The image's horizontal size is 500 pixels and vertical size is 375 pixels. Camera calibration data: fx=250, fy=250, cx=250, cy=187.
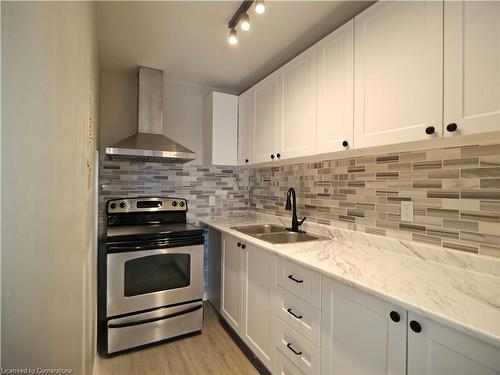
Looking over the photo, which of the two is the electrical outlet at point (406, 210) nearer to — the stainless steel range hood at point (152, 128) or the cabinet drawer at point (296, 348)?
the cabinet drawer at point (296, 348)

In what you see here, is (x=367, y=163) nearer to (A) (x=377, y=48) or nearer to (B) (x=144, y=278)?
(A) (x=377, y=48)

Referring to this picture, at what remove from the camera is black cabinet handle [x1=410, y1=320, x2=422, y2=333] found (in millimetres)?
837

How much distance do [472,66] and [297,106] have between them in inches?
41.0

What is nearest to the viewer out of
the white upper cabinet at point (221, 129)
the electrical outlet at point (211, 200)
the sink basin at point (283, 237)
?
the sink basin at point (283, 237)

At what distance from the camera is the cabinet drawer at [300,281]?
1242 millimetres

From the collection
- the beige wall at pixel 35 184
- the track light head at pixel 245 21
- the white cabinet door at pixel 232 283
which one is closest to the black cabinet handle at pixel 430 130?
the track light head at pixel 245 21

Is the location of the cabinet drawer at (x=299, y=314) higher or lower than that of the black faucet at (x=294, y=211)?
lower

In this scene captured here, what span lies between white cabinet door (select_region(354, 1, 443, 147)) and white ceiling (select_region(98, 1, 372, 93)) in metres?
0.37

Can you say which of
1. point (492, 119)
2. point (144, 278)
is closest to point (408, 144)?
point (492, 119)

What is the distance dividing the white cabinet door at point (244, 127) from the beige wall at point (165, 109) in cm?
48

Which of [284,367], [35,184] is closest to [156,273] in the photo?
[284,367]

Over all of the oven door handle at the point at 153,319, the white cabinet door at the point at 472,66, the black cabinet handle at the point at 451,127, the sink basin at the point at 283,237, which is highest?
the white cabinet door at the point at 472,66

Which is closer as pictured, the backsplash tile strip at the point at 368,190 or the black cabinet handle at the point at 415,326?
the black cabinet handle at the point at 415,326

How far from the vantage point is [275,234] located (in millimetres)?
2166
